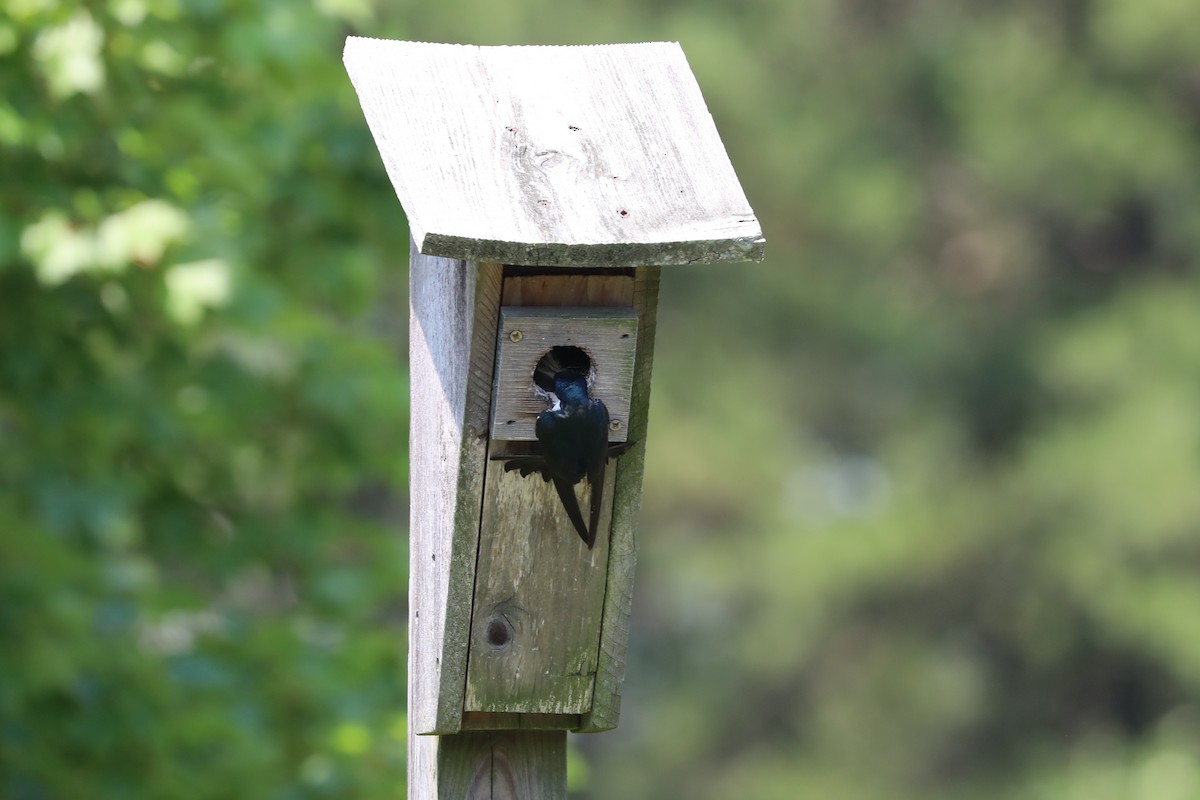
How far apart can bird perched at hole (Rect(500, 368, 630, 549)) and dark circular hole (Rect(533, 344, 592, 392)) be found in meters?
0.03

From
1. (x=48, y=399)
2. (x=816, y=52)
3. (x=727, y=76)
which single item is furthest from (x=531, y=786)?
(x=816, y=52)

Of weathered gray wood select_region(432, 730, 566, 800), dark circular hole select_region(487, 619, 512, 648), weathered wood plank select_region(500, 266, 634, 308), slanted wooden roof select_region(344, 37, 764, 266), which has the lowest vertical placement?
weathered gray wood select_region(432, 730, 566, 800)

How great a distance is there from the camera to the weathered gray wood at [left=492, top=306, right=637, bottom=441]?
1.95 m

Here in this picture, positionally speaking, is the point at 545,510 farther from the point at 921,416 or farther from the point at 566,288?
the point at 921,416

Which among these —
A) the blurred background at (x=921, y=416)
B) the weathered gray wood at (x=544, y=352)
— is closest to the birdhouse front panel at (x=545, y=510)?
the weathered gray wood at (x=544, y=352)

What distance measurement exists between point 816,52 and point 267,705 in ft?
27.9

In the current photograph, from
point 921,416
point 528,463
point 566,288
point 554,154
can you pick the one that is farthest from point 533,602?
point 921,416

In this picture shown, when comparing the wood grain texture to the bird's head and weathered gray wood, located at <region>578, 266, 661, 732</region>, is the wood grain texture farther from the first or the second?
the bird's head

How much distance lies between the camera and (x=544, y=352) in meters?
1.96

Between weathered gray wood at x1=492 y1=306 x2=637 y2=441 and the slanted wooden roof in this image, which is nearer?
the slanted wooden roof

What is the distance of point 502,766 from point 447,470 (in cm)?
46

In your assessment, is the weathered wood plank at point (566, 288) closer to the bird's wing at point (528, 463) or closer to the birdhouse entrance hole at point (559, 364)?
the birdhouse entrance hole at point (559, 364)

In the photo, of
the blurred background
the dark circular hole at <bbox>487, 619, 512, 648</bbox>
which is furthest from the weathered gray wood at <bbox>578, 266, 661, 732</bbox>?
the blurred background

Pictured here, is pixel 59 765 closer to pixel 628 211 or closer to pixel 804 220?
pixel 628 211
